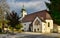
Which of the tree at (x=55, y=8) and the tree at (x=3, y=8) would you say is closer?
the tree at (x=55, y=8)

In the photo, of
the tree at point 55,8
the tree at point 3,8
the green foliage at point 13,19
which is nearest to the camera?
the tree at point 55,8

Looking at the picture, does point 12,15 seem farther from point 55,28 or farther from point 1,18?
point 55,28

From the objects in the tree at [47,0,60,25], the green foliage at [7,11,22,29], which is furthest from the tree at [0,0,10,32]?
the tree at [47,0,60,25]

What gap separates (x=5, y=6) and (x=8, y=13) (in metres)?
1.95

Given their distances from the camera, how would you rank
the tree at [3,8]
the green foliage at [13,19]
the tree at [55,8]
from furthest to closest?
the tree at [3,8] < the green foliage at [13,19] < the tree at [55,8]

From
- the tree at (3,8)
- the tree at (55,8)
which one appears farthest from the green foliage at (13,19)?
the tree at (55,8)

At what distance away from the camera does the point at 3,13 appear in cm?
5203

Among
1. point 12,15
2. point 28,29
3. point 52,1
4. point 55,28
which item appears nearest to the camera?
point 52,1

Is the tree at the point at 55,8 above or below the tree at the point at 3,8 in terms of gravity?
below

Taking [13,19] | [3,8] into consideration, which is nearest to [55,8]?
[13,19]

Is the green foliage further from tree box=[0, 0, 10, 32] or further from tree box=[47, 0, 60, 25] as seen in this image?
tree box=[47, 0, 60, 25]

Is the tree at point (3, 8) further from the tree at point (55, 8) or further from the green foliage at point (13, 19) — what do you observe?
the tree at point (55, 8)

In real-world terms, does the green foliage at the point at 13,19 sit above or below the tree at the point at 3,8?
below

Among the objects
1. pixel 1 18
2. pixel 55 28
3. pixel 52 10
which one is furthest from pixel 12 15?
pixel 55 28
